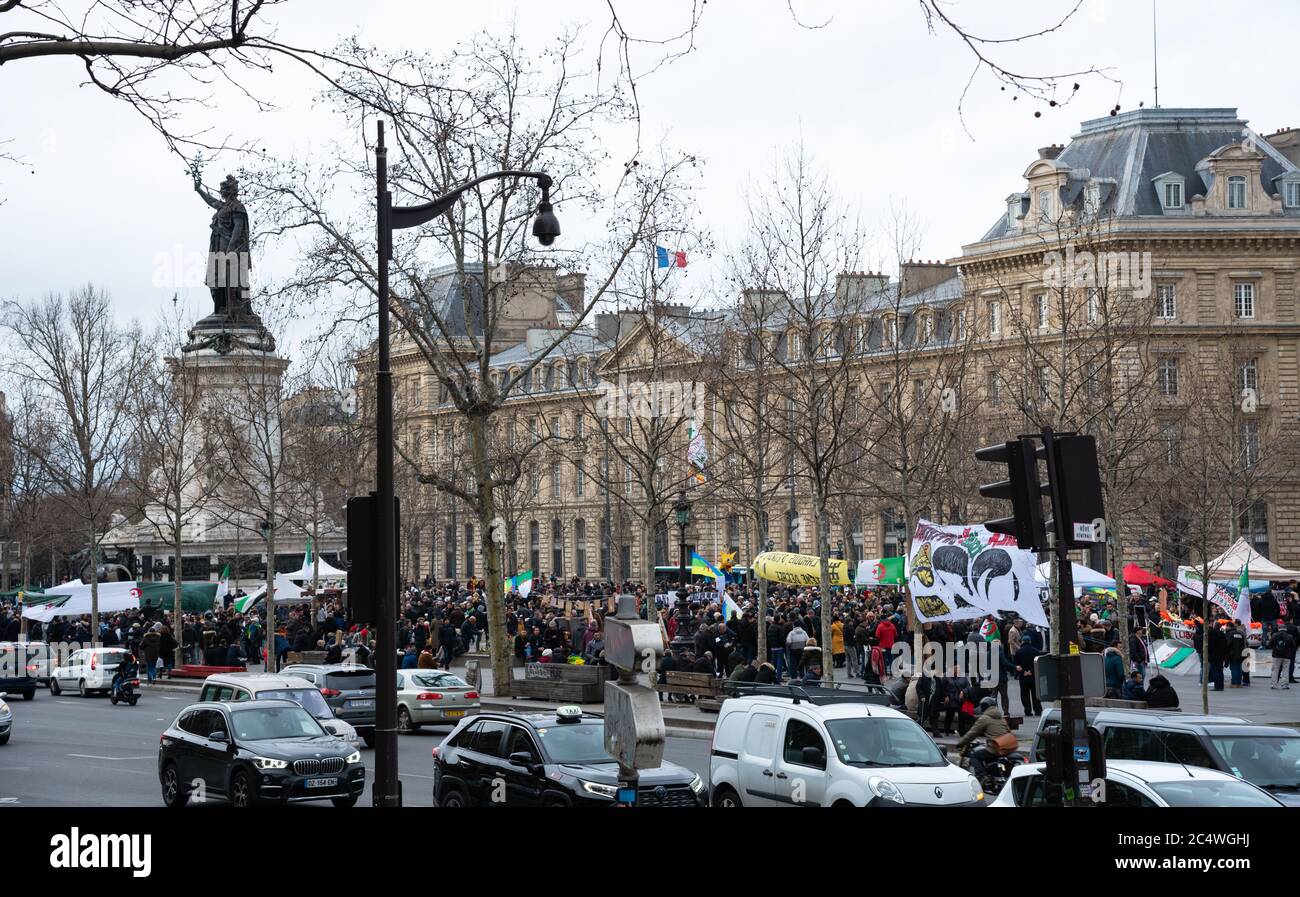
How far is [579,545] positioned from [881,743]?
84.3 m

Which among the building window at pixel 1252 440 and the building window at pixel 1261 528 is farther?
the building window at pixel 1261 528

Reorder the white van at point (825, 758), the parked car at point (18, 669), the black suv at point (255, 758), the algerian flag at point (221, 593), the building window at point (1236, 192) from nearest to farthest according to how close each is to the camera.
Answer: the white van at point (825, 758)
the black suv at point (255, 758)
the parked car at point (18, 669)
the algerian flag at point (221, 593)
the building window at point (1236, 192)

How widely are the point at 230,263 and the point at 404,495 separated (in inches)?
728

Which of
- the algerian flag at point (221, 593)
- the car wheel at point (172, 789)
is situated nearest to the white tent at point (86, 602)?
the algerian flag at point (221, 593)

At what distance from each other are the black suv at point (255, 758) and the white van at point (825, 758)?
4767 millimetres

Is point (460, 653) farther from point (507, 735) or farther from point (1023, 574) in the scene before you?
point (507, 735)

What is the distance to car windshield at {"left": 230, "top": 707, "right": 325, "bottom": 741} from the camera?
739 inches

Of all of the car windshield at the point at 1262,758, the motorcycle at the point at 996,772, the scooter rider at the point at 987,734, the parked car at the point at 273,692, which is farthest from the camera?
the parked car at the point at 273,692

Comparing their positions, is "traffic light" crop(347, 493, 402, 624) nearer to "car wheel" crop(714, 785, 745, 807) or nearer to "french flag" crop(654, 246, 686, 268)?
"car wheel" crop(714, 785, 745, 807)

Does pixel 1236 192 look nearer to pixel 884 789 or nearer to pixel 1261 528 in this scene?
pixel 1261 528

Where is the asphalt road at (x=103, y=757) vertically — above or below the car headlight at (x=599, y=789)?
below

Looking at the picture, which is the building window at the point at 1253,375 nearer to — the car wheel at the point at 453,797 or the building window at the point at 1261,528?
the building window at the point at 1261,528

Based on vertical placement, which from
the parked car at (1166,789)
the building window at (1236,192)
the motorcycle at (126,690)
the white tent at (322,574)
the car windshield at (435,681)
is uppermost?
the building window at (1236,192)

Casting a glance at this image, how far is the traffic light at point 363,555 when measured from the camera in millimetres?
12250
